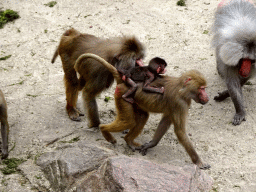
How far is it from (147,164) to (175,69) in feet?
10.9

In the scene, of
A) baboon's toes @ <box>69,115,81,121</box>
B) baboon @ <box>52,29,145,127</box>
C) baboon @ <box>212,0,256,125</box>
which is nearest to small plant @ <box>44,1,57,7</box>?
baboon @ <box>52,29,145,127</box>

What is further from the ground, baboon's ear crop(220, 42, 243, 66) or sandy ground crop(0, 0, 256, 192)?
baboon's ear crop(220, 42, 243, 66)

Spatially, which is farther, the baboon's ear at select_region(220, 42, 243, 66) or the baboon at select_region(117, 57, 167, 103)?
the baboon's ear at select_region(220, 42, 243, 66)

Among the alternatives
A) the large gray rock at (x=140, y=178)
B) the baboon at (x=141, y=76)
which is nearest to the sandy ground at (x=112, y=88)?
the large gray rock at (x=140, y=178)

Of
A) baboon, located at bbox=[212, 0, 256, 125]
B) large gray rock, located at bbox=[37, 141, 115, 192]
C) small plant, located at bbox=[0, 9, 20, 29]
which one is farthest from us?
small plant, located at bbox=[0, 9, 20, 29]

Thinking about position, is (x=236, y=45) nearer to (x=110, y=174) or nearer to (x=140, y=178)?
(x=140, y=178)

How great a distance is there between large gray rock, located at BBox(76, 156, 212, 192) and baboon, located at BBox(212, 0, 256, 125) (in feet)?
6.94

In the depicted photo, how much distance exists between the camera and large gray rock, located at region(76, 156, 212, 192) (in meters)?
3.79

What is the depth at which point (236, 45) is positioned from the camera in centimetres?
560

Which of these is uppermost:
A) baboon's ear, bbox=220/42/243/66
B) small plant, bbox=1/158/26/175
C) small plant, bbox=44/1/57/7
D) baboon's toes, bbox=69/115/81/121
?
baboon's ear, bbox=220/42/243/66

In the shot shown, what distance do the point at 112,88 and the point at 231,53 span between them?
235 cm

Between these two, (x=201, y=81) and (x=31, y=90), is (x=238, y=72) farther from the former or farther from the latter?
(x=31, y=90)

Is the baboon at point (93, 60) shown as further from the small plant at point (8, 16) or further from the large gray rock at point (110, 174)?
the small plant at point (8, 16)

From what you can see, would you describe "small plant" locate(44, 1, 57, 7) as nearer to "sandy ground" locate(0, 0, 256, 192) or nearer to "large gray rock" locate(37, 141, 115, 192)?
"sandy ground" locate(0, 0, 256, 192)
